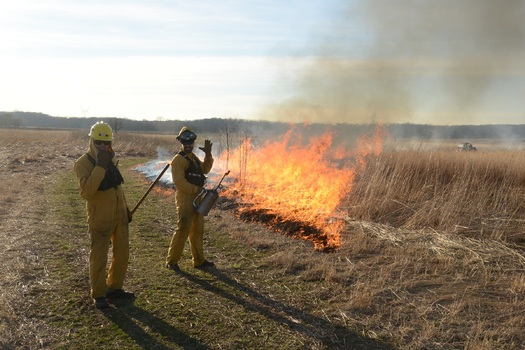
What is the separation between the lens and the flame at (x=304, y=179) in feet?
29.9

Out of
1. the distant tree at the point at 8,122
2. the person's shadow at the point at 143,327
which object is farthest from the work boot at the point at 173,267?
the distant tree at the point at 8,122

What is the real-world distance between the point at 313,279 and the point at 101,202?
304 cm

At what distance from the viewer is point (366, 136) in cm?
1305

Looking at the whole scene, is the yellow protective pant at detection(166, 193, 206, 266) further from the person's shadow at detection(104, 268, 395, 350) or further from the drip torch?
the person's shadow at detection(104, 268, 395, 350)

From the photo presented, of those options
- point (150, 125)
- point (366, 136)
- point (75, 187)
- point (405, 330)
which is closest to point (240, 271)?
A: point (405, 330)

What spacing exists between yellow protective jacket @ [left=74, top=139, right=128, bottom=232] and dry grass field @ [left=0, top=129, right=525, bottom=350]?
3.35ft

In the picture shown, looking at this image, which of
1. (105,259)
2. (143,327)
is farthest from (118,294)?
(143,327)

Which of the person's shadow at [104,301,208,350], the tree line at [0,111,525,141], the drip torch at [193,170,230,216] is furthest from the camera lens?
the tree line at [0,111,525,141]

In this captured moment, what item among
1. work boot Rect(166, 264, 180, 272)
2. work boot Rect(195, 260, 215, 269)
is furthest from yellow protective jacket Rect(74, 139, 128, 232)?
work boot Rect(195, 260, 215, 269)

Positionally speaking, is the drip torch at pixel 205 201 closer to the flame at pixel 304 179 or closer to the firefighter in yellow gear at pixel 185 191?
the firefighter in yellow gear at pixel 185 191

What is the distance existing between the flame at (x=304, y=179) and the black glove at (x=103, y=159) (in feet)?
13.2

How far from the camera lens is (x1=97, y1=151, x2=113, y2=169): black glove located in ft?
15.5

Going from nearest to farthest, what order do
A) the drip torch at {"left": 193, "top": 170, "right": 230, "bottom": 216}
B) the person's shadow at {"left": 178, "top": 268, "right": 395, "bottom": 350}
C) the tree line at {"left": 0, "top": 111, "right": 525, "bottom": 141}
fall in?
the person's shadow at {"left": 178, "top": 268, "right": 395, "bottom": 350}, the drip torch at {"left": 193, "top": 170, "right": 230, "bottom": 216}, the tree line at {"left": 0, "top": 111, "right": 525, "bottom": 141}

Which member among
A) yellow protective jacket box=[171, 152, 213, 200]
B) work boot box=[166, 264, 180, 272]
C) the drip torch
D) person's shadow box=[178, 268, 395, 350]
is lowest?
person's shadow box=[178, 268, 395, 350]
